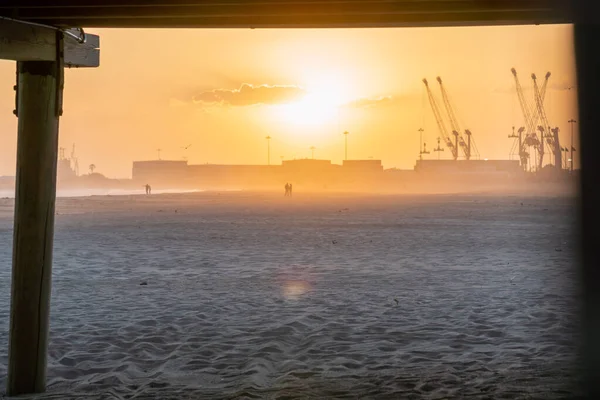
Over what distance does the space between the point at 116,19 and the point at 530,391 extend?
5.36m

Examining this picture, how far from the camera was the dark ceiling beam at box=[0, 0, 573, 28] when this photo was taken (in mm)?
5441

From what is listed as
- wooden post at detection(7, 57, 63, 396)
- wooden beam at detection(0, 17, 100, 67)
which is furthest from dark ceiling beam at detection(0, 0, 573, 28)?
wooden post at detection(7, 57, 63, 396)

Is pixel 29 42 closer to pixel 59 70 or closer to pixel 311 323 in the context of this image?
pixel 59 70

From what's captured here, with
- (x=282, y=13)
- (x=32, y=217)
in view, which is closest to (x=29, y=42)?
(x=32, y=217)

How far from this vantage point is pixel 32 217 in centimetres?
607

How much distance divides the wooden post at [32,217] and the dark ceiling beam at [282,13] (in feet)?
1.90

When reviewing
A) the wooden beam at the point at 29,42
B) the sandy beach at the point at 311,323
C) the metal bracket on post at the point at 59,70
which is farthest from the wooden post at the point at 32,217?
the sandy beach at the point at 311,323

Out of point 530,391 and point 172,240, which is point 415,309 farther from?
point 172,240

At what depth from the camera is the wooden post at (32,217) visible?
6.07m

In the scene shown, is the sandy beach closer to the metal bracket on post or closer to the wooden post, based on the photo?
the wooden post

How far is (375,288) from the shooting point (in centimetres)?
1230

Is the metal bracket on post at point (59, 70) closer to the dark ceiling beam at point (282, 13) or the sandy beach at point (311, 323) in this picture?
the dark ceiling beam at point (282, 13)

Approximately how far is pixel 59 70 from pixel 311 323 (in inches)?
198

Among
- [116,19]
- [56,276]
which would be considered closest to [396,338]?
[116,19]
